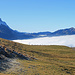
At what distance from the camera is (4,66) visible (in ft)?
87.8

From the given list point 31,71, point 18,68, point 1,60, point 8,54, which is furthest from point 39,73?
point 8,54

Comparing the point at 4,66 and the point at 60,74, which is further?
the point at 60,74

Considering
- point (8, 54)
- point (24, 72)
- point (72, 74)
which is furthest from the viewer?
point (8, 54)

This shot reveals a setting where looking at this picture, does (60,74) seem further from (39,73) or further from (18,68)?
(18,68)

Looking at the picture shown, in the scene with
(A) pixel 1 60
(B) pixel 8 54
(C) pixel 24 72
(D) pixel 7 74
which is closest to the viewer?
(D) pixel 7 74

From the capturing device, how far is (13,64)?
29.3m

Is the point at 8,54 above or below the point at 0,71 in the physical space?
above

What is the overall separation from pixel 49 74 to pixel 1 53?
42.2 ft

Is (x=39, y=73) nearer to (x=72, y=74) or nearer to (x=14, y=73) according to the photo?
(x=14, y=73)

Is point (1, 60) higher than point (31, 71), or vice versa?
point (1, 60)

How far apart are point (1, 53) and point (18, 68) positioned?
7339 mm

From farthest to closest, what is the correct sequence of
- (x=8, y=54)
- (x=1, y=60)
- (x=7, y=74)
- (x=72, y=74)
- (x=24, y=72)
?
(x=8, y=54), (x=72, y=74), (x=1, y=60), (x=24, y=72), (x=7, y=74)

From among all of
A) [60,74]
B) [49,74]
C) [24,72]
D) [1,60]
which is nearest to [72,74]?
[60,74]

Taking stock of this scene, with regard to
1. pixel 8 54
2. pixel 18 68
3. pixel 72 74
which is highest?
pixel 8 54
